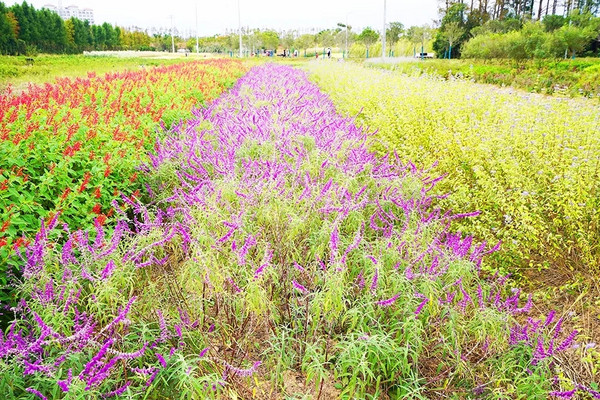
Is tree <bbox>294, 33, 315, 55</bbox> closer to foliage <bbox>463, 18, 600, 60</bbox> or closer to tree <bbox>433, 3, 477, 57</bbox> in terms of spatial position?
tree <bbox>433, 3, 477, 57</bbox>

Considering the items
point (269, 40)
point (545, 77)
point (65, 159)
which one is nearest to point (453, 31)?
point (545, 77)

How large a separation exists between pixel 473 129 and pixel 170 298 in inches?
174

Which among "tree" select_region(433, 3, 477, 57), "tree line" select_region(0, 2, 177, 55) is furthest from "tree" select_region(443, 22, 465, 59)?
"tree line" select_region(0, 2, 177, 55)

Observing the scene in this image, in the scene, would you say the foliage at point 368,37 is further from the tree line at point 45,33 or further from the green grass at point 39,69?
the green grass at point 39,69

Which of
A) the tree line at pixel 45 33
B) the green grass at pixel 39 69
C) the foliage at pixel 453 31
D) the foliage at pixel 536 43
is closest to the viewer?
the green grass at pixel 39 69

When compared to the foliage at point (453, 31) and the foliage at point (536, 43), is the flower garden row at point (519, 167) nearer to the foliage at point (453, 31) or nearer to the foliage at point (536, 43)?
the foliage at point (536, 43)

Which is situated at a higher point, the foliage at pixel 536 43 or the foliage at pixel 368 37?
the foliage at pixel 368 37

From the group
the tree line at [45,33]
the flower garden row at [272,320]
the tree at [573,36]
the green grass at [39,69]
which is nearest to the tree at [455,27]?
the tree at [573,36]

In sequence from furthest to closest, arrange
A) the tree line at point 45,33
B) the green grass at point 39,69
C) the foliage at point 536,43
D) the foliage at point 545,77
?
the tree line at point 45,33, the foliage at point 536,43, the green grass at point 39,69, the foliage at point 545,77

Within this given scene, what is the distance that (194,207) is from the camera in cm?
436

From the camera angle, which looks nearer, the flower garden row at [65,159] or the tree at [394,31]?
the flower garden row at [65,159]

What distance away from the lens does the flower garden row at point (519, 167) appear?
3.61 meters

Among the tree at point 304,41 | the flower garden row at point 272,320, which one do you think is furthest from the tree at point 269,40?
the flower garden row at point 272,320

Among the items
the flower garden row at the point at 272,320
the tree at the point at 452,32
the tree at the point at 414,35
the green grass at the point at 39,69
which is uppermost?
the tree at the point at 414,35
